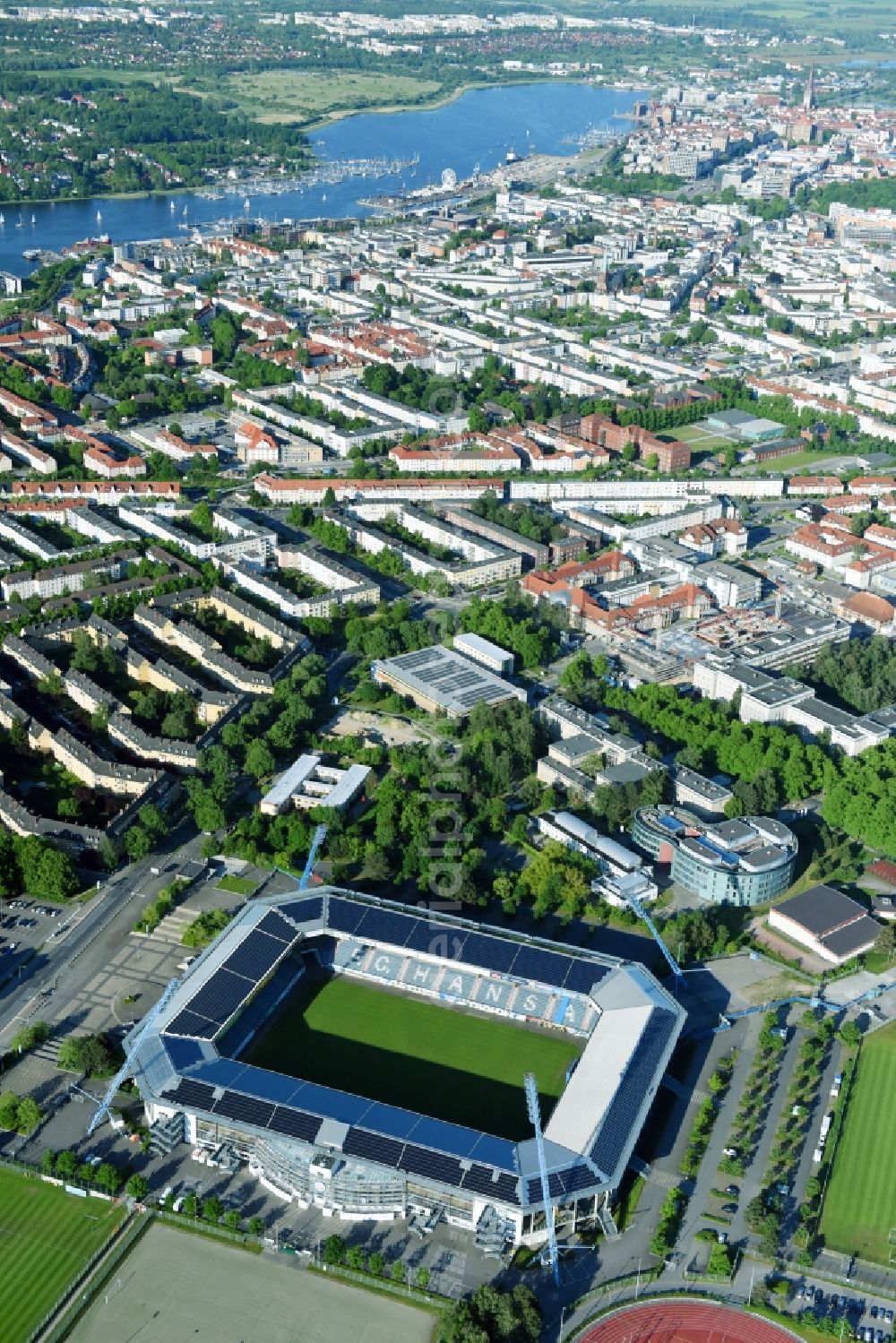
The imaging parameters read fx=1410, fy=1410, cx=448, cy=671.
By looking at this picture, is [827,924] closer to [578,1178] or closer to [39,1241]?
[578,1178]

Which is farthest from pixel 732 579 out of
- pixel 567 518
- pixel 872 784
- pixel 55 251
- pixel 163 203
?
pixel 163 203

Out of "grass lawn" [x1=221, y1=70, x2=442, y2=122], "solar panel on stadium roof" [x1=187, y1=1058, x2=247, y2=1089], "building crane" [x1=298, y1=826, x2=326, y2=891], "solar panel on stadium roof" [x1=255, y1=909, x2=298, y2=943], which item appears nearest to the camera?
"solar panel on stadium roof" [x1=187, y1=1058, x2=247, y2=1089]

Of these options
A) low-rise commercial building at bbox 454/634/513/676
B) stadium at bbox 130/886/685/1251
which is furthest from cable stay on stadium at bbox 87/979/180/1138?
low-rise commercial building at bbox 454/634/513/676

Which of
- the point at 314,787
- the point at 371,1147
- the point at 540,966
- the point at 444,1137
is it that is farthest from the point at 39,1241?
the point at 314,787

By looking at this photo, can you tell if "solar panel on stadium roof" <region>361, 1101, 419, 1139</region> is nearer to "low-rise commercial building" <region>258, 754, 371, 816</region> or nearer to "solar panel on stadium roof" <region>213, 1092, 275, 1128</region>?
"solar panel on stadium roof" <region>213, 1092, 275, 1128</region>

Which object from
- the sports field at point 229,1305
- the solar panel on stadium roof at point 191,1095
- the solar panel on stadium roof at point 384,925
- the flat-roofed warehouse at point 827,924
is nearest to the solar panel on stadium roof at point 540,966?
the solar panel on stadium roof at point 384,925

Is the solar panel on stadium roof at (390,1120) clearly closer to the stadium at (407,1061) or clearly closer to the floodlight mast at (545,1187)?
the stadium at (407,1061)

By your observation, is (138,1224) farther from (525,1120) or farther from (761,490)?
(761,490)
